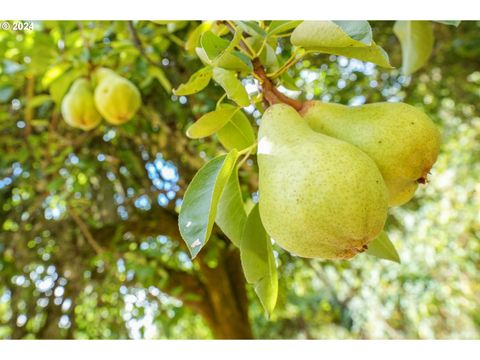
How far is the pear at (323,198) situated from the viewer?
19.8 inches

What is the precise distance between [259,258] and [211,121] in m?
0.19

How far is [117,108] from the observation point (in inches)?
55.6

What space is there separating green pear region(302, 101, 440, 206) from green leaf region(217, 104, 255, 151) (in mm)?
130

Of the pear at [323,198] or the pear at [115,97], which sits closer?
the pear at [323,198]

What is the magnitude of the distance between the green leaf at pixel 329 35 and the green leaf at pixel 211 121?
12 cm

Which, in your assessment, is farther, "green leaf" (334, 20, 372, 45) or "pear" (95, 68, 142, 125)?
"pear" (95, 68, 142, 125)

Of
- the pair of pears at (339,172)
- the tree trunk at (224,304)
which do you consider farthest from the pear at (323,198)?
the tree trunk at (224,304)

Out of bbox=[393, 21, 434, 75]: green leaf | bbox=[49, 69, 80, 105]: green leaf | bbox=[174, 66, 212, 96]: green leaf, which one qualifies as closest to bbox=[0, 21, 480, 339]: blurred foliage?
bbox=[49, 69, 80, 105]: green leaf

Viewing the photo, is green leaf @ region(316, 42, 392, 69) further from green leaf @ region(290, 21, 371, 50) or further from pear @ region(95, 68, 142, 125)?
pear @ region(95, 68, 142, 125)

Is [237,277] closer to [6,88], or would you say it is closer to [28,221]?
[28,221]

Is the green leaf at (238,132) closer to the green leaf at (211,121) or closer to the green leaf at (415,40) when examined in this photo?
the green leaf at (211,121)

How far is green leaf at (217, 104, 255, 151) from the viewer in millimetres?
727

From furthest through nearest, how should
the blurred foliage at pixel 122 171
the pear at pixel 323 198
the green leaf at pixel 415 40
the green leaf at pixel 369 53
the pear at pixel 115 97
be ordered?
the blurred foliage at pixel 122 171 < the pear at pixel 115 97 < the green leaf at pixel 415 40 < the green leaf at pixel 369 53 < the pear at pixel 323 198

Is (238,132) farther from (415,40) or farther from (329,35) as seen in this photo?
(415,40)
